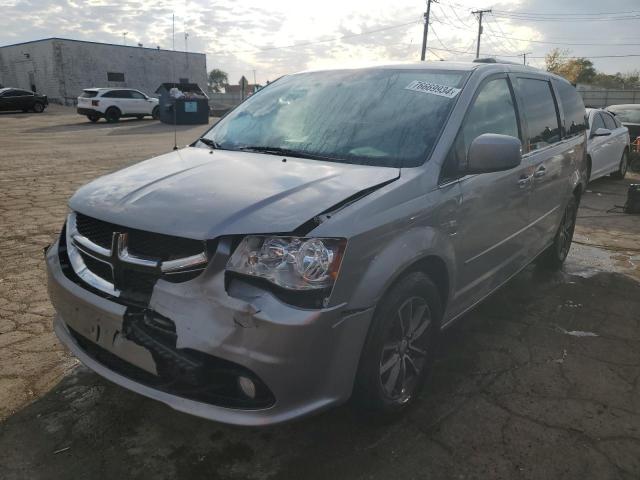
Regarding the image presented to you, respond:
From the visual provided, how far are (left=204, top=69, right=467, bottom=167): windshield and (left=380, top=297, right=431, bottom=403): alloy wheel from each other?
0.76 metres

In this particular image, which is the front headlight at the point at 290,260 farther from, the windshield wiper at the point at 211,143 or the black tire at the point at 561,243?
the black tire at the point at 561,243

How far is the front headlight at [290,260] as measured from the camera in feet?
6.73

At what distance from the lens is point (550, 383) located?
312 centimetres

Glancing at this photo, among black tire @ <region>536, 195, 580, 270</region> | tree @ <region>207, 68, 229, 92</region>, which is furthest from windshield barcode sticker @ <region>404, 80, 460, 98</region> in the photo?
tree @ <region>207, 68, 229, 92</region>

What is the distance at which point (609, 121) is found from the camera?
10.4 meters

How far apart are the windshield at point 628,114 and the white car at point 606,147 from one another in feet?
9.36

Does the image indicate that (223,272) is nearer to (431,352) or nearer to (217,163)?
(217,163)

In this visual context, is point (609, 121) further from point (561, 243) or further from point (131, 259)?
point (131, 259)

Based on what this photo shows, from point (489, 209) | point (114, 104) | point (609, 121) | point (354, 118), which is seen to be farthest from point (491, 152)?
point (114, 104)

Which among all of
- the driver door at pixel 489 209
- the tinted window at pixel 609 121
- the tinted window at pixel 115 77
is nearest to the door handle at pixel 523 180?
the driver door at pixel 489 209

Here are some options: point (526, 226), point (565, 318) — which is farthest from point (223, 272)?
point (565, 318)

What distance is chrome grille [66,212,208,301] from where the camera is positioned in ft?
6.97

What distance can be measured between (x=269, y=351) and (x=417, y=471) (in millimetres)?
934

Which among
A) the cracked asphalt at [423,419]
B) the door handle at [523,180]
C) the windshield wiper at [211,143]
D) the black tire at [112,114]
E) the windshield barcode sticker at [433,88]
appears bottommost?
the black tire at [112,114]
